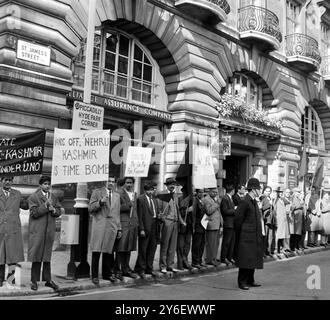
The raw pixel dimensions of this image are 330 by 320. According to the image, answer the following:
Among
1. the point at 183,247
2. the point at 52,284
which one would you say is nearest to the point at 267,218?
the point at 183,247

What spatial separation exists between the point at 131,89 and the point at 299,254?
756 cm

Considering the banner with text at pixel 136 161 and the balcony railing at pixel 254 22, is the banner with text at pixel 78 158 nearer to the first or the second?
the banner with text at pixel 136 161

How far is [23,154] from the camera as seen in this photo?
8273mm

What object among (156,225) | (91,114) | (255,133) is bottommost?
(156,225)

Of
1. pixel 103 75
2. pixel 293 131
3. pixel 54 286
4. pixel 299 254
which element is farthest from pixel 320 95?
pixel 54 286

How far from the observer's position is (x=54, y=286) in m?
7.92

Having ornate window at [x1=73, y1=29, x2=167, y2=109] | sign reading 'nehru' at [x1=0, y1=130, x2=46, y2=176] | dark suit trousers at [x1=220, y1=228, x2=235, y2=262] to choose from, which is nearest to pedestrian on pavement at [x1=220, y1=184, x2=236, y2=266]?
dark suit trousers at [x1=220, y1=228, x2=235, y2=262]

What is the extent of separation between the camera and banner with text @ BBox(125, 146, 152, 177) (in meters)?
9.55

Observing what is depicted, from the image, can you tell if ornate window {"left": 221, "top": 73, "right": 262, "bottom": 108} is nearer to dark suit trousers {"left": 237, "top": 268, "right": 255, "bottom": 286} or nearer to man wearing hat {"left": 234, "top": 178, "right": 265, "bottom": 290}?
man wearing hat {"left": 234, "top": 178, "right": 265, "bottom": 290}

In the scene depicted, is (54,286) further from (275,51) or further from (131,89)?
(275,51)

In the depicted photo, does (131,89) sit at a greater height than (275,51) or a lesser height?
lesser

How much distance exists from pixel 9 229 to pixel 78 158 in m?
1.87

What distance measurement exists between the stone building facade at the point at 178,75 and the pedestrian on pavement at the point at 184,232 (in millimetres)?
3707
